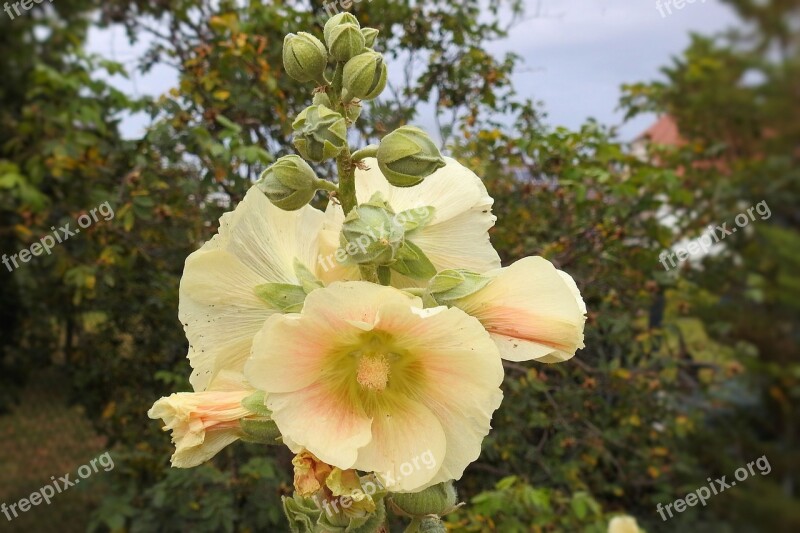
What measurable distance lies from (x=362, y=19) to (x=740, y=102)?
1629mm

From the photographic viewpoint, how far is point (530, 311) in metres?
0.62

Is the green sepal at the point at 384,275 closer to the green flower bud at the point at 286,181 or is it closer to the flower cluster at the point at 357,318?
the flower cluster at the point at 357,318

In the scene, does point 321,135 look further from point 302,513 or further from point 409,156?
point 302,513

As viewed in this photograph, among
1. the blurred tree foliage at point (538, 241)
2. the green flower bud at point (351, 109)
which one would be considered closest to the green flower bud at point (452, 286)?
the green flower bud at point (351, 109)

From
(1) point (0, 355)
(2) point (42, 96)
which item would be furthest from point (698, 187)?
(1) point (0, 355)

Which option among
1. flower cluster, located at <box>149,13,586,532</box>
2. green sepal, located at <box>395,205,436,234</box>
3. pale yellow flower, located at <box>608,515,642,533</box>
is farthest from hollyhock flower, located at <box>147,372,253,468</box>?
pale yellow flower, located at <box>608,515,642,533</box>

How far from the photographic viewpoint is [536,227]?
289 cm

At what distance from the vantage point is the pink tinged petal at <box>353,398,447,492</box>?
22.5 inches

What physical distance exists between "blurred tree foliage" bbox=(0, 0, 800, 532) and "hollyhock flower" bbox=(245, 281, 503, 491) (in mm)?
1567

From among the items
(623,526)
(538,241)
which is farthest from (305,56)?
(538,241)

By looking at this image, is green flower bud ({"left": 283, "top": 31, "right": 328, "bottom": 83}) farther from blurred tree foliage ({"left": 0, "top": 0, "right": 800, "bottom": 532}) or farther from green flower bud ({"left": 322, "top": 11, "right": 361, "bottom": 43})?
blurred tree foliage ({"left": 0, "top": 0, "right": 800, "bottom": 532})

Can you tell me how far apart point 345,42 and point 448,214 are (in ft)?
0.70

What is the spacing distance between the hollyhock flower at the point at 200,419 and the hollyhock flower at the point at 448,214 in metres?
0.21

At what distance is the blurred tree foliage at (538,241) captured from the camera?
2.34 meters
